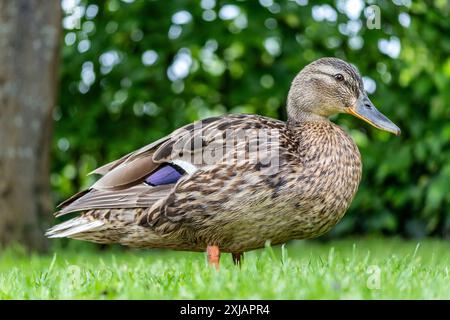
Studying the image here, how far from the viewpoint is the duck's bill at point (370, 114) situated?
471 centimetres

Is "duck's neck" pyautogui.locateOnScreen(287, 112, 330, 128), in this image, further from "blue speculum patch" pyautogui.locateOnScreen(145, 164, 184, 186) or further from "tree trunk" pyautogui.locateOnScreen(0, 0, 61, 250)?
"tree trunk" pyautogui.locateOnScreen(0, 0, 61, 250)

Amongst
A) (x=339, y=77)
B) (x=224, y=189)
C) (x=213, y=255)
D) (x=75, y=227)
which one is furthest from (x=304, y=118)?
(x=75, y=227)

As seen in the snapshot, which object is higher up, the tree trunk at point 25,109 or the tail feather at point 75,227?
the tree trunk at point 25,109

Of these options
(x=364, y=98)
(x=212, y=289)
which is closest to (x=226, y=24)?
(x=364, y=98)

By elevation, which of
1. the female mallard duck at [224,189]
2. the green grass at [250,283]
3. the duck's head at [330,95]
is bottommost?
the green grass at [250,283]

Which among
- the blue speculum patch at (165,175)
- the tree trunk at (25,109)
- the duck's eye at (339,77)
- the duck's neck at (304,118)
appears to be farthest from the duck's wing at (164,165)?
the tree trunk at (25,109)

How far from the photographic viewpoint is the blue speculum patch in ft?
14.1

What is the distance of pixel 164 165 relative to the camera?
4375 millimetres

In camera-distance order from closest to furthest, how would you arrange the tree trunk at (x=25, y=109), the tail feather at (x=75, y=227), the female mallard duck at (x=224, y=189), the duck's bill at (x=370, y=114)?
the female mallard duck at (x=224, y=189) → the tail feather at (x=75, y=227) → the duck's bill at (x=370, y=114) → the tree trunk at (x=25, y=109)

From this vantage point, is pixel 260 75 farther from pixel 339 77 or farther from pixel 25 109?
pixel 339 77

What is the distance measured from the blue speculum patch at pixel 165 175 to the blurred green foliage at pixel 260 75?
144 inches

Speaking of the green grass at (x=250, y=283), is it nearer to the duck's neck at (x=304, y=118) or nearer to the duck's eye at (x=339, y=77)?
the duck's neck at (x=304, y=118)

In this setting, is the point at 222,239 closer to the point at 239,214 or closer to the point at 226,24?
the point at 239,214

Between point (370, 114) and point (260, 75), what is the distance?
3.66m
